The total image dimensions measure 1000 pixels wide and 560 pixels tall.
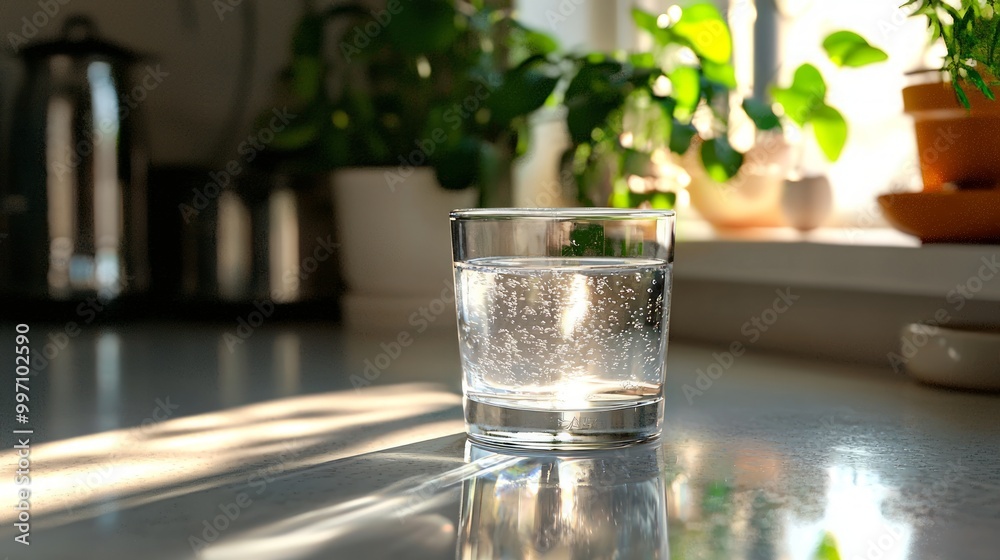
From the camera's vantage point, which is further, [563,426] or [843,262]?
[843,262]

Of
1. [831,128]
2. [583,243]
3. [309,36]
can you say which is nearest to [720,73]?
[831,128]

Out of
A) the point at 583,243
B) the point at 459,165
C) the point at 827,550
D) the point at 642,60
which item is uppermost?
the point at 642,60

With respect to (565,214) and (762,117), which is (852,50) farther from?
(565,214)

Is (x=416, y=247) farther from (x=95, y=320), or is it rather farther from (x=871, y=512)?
(x=871, y=512)

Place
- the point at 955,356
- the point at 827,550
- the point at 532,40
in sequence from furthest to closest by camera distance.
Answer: the point at 532,40 < the point at 955,356 < the point at 827,550

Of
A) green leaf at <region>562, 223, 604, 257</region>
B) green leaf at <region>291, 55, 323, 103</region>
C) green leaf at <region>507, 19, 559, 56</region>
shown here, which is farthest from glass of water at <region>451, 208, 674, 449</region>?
green leaf at <region>291, 55, 323, 103</region>

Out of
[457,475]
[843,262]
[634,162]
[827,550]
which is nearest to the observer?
[827,550]
